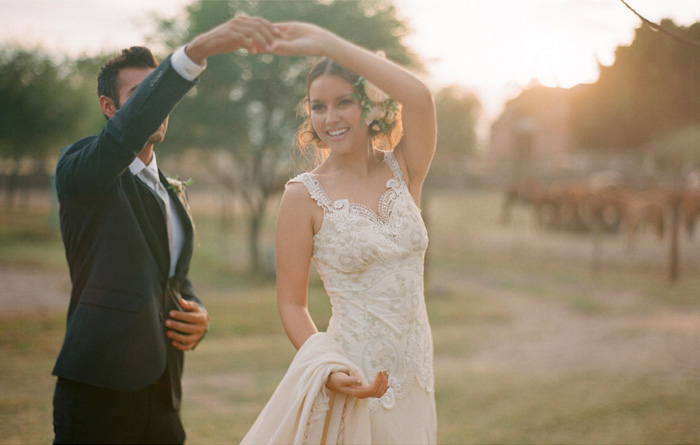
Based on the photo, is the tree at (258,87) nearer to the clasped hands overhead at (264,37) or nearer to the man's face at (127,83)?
the man's face at (127,83)

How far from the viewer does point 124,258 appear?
2.10 metres

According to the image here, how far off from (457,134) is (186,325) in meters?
40.3

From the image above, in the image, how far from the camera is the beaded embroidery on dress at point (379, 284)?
87.0 inches

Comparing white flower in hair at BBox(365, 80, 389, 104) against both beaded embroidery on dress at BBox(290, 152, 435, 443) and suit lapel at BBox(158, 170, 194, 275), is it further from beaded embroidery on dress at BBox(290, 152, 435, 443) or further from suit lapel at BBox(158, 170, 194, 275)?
suit lapel at BBox(158, 170, 194, 275)

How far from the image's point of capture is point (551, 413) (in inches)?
205

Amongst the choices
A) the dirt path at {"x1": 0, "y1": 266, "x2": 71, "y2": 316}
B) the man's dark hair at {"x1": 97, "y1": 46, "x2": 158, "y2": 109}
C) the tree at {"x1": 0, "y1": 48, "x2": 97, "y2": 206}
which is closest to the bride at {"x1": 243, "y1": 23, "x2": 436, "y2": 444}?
the man's dark hair at {"x1": 97, "y1": 46, "x2": 158, "y2": 109}

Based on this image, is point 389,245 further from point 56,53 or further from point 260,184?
point 56,53

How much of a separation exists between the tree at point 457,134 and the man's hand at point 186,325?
36347 mm

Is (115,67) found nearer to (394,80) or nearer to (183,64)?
(183,64)

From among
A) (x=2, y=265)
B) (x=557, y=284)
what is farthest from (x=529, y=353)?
(x=2, y=265)

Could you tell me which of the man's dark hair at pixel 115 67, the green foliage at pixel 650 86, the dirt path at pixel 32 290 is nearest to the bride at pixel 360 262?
the man's dark hair at pixel 115 67

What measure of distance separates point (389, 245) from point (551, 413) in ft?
12.3

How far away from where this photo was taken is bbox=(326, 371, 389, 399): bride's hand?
1.91 m

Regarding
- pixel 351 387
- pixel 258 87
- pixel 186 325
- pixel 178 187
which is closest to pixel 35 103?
pixel 258 87
